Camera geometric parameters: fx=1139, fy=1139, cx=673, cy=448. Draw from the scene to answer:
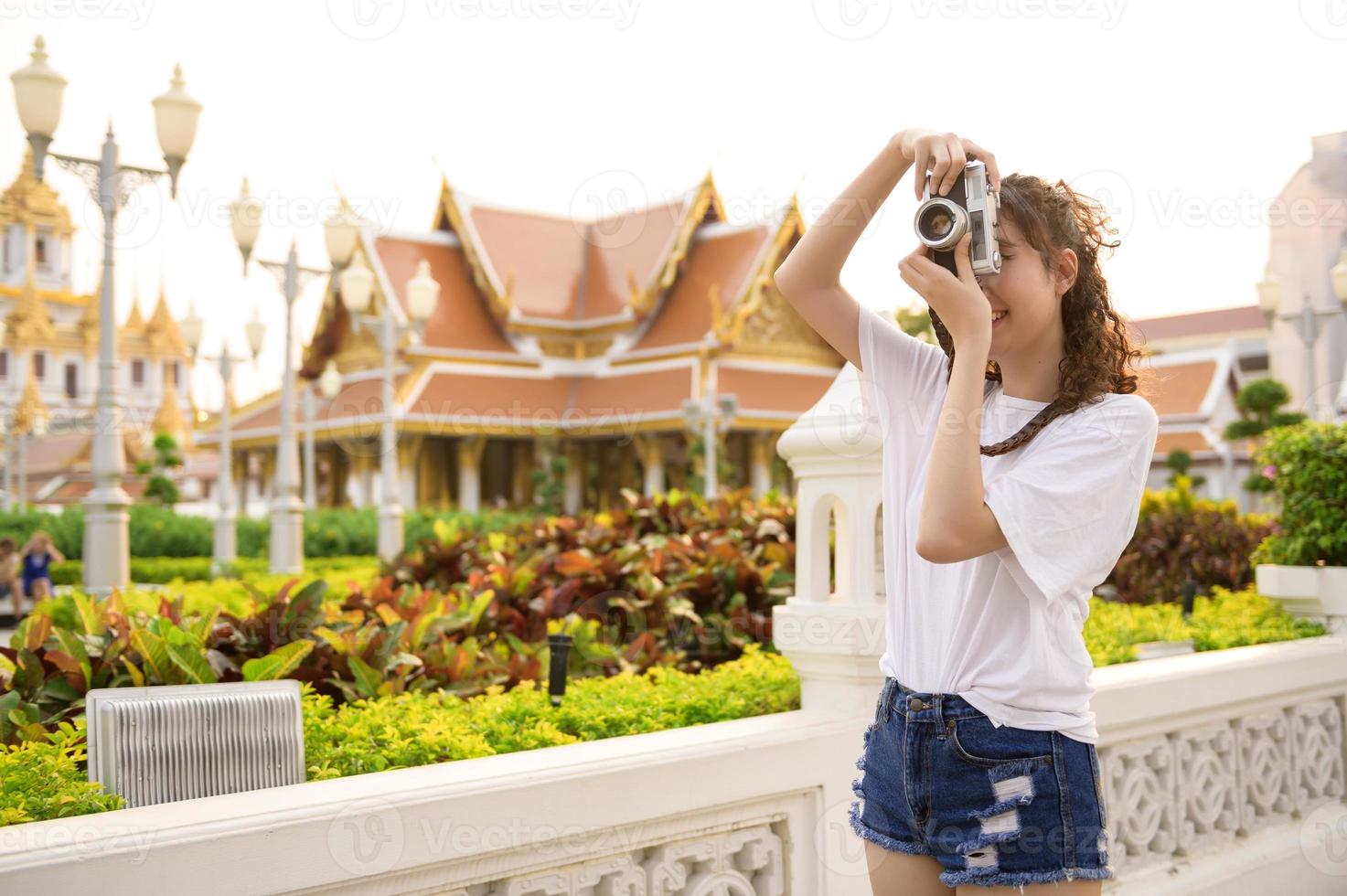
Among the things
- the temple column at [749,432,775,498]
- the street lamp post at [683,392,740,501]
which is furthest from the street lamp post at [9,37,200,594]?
the temple column at [749,432,775,498]

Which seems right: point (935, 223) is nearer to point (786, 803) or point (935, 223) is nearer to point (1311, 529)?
point (786, 803)

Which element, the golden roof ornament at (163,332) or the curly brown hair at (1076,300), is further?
the golden roof ornament at (163,332)

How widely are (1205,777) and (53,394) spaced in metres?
61.4

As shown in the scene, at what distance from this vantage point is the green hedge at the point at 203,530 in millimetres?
20219

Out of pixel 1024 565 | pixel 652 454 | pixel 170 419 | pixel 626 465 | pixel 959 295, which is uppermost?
pixel 170 419

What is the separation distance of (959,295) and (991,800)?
70cm

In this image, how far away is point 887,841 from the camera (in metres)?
1.67

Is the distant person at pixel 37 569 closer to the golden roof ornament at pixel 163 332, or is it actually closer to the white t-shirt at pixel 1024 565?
the white t-shirt at pixel 1024 565

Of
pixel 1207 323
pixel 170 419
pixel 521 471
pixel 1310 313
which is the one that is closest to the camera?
pixel 1310 313

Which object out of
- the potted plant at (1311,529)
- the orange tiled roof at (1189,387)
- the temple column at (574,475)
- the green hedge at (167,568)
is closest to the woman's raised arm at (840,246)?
the potted plant at (1311,529)

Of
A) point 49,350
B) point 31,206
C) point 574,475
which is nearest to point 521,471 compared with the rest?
point 574,475

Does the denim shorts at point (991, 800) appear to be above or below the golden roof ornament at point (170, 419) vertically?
below

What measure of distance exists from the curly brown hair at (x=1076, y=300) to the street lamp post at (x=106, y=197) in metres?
7.55

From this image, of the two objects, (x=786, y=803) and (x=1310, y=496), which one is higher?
(x=1310, y=496)
